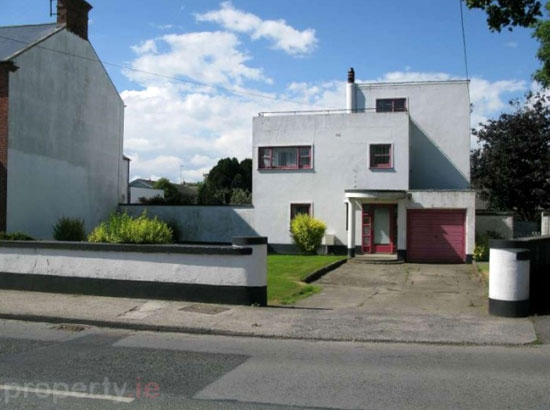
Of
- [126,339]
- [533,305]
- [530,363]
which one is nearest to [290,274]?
[533,305]

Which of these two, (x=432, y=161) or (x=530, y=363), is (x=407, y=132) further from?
(x=530, y=363)

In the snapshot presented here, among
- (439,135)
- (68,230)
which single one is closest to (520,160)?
(439,135)

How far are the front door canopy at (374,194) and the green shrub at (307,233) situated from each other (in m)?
2.35

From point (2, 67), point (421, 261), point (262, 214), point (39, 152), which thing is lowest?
point (421, 261)

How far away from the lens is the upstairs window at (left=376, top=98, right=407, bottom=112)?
105ft

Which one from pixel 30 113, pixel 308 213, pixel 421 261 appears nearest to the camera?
pixel 30 113

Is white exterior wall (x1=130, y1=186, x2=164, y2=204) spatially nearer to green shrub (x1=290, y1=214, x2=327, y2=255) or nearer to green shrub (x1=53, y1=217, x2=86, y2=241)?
green shrub (x1=53, y1=217, x2=86, y2=241)

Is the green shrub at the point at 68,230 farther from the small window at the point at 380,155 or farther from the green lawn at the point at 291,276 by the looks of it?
the small window at the point at 380,155

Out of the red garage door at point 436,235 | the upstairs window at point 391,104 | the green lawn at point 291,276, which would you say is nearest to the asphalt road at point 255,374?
the green lawn at point 291,276

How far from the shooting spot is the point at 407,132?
27750 millimetres

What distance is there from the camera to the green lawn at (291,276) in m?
14.2

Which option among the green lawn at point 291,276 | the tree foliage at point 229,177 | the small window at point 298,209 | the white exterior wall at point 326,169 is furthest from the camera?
the tree foliage at point 229,177

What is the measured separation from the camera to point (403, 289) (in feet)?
56.0

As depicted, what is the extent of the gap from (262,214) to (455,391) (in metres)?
23.7
